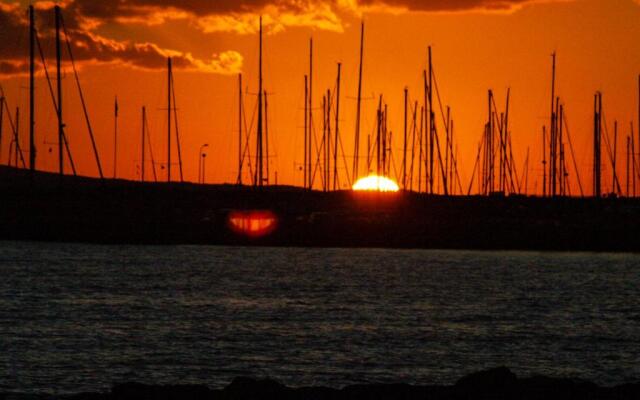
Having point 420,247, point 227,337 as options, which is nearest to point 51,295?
point 227,337

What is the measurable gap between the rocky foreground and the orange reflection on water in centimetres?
8394

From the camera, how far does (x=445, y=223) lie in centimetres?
11175

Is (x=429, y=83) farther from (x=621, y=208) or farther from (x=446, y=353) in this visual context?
(x=446, y=353)

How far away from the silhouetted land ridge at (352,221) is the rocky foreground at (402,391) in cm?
7723

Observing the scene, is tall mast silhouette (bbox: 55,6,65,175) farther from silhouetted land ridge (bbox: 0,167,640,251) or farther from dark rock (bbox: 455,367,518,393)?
dark rock (bbox: 455,367,518,393)

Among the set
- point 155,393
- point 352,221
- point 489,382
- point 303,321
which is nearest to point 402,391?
point 489,382

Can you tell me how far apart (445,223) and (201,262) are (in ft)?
101

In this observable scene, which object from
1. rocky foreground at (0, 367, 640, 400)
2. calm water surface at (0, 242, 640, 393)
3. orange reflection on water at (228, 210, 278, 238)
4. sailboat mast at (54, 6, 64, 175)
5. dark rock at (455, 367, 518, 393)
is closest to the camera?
rocky foreground at (0, 367, 640, 400)

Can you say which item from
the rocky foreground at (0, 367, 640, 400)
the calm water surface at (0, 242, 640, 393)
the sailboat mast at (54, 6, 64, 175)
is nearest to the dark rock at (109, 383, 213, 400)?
the rocky foreground at (0, 367, 640, 400)

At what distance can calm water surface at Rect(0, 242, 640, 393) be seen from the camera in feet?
120

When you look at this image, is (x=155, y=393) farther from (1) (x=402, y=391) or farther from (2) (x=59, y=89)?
(2) (x=59, y=89)

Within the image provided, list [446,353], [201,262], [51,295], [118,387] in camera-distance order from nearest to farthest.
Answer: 1. [118,387]
2. [446,353]
3. [51,295]
4. [201,262]

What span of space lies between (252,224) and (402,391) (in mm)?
88662

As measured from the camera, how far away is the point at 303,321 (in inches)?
1944
